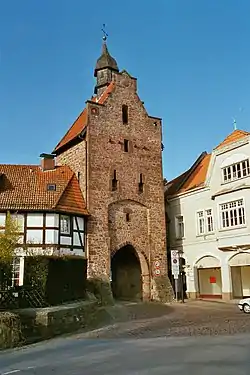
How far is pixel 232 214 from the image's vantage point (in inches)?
1129

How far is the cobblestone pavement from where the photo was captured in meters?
15.6

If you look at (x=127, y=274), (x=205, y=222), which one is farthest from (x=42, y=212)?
(x=205, y=222)

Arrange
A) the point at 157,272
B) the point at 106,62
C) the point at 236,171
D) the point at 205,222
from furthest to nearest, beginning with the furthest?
the point at 106,62
the point at 157,272
the point at 205,222
the point at 236,171

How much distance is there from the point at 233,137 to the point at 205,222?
6.24 metres

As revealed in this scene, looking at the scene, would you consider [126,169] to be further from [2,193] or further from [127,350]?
[127,350]

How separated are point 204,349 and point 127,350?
201cm

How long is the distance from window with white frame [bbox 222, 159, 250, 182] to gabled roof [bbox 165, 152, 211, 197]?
314cm

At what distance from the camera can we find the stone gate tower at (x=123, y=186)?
30.1m

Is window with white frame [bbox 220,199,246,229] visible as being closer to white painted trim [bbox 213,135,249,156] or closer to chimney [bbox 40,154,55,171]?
white painted trim [bbox 213,135,249,156]

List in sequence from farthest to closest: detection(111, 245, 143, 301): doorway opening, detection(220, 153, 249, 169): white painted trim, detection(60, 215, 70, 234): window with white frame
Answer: detection(111, 245, 143, 301): doorway opening
detection(220, 153, 249, 169): white painted trim
detection(60, 215, 70, 234): window with white frame

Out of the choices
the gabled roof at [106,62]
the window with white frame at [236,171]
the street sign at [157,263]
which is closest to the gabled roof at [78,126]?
the gabled roof at [106,62]

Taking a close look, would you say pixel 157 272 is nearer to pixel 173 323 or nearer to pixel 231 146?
pixel 231 146

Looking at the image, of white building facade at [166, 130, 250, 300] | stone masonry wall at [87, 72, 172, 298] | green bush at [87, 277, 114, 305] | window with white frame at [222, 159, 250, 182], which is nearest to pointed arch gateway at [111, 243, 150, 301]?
stone masonry wall at [87, 72, 172, 298]

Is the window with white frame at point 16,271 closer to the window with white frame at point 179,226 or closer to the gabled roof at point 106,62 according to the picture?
the window with white frame at point 179,226
